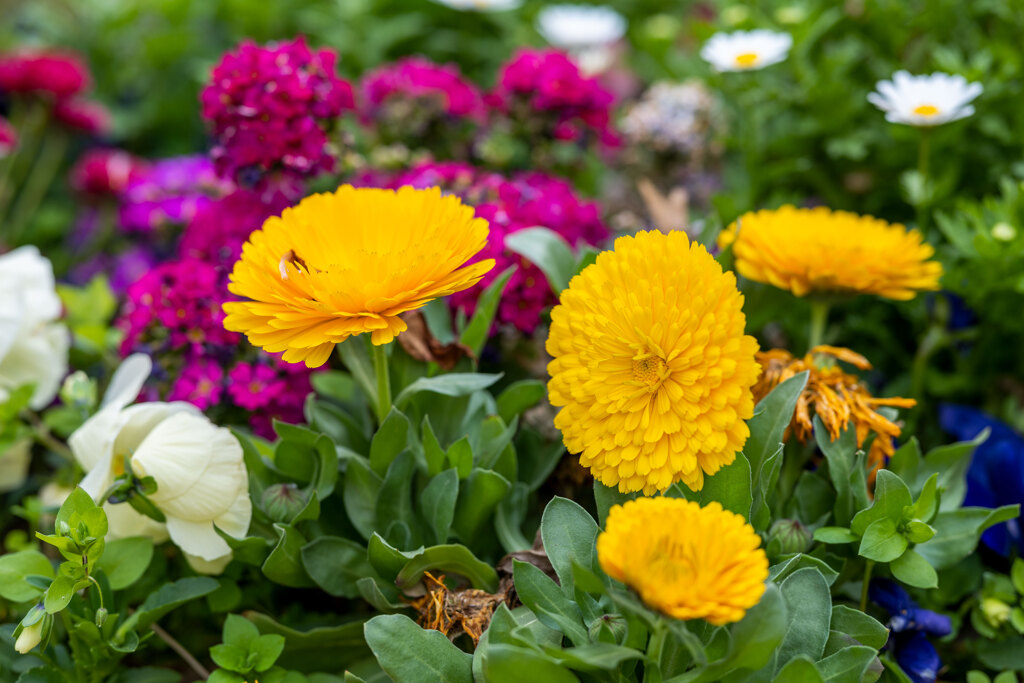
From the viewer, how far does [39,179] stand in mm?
2180

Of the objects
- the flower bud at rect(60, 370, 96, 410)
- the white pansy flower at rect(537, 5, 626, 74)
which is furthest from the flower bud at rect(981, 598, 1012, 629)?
the white pansy flower at rect(537, 5, 626, 74)

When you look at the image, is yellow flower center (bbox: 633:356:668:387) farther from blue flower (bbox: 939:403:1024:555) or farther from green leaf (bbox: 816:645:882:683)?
blue flower (bbox: 939:403:1024:555)

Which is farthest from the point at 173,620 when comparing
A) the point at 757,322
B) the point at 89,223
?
the point at 89,223

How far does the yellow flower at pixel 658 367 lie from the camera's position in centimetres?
72

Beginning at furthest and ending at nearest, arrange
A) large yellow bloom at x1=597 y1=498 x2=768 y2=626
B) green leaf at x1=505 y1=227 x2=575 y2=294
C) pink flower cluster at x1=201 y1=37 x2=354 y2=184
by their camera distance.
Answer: pink flower cluster at x1=201 y1=37 x2=354 y2=184 → green leaf at x1=505 y1=227 x2=575 y2=294 → large yellow bloom at x1=597 y1=498 x2=768 y2=626

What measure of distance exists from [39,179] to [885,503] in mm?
2201

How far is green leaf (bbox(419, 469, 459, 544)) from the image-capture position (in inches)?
35.4

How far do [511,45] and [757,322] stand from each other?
4.68ft

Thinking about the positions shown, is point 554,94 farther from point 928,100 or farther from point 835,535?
point 835,535

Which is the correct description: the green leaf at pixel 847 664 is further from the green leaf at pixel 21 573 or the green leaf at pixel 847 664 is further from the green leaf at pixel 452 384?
the green leaf at pixel 21 573

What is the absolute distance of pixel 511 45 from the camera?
2.28 meters

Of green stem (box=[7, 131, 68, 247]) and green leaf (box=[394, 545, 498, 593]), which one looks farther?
green stem (box=[7, 131, 68, 247])

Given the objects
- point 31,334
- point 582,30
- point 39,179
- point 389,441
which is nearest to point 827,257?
point 389,441

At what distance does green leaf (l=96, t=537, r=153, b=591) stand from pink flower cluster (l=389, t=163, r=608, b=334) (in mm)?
486
